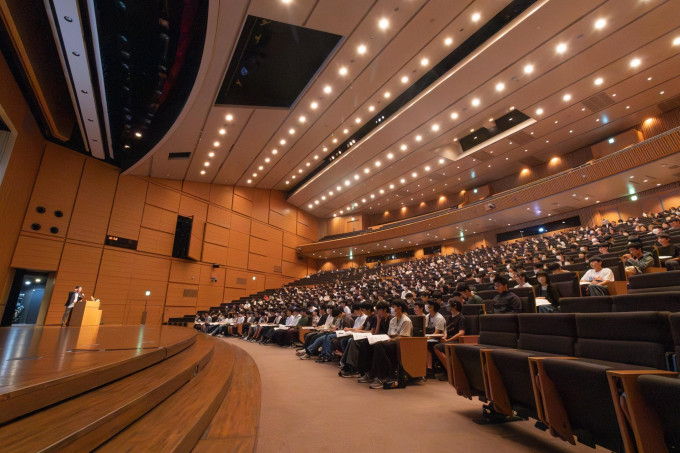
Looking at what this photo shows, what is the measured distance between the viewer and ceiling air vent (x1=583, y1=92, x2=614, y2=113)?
966 cm

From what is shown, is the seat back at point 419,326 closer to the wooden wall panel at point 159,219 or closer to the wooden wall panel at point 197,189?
the wooden wall panel at point 159,219

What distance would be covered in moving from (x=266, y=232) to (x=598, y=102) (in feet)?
49.3

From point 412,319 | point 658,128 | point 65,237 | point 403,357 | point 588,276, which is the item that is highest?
point 658,128

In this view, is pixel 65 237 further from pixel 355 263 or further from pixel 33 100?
pixel 355 263

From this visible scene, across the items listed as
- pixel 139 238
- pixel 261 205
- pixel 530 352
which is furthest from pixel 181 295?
pixel 530 352

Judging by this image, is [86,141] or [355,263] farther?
[355,263]

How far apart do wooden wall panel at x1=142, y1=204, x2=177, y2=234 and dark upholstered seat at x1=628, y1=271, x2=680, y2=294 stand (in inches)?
519

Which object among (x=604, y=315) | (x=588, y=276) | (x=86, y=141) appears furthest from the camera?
(x=86, y=141)

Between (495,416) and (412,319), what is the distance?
1857 millimetres

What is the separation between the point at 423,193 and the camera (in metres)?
17.5

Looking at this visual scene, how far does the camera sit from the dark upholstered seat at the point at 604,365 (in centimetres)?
131

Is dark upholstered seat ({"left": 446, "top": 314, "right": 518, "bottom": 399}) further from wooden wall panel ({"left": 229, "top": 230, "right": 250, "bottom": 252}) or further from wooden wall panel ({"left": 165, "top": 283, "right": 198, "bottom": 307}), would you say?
wooden wall panel ({"left": 229, "top": 230, "right": 250, "bottom": 252})

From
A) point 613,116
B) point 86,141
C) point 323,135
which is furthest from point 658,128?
point 86,141

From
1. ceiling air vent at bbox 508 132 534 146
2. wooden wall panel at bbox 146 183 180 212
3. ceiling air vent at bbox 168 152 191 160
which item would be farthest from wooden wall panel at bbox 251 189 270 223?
ceiling air vent at bbox 508 132 534 146
